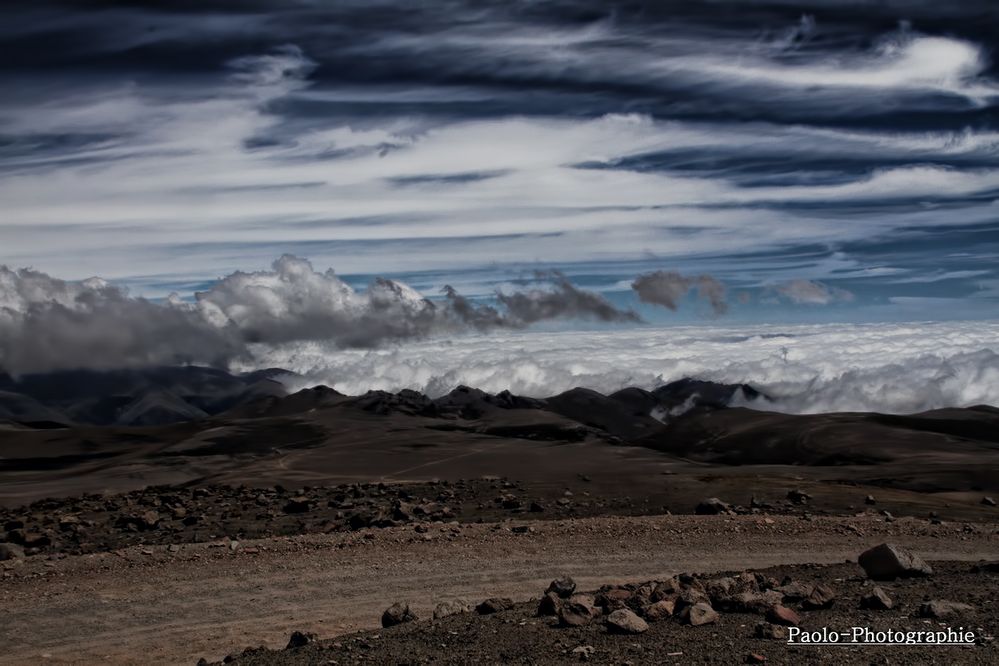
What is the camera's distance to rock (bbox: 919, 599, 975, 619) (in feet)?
42.2

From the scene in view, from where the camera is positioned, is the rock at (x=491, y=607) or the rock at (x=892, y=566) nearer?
the rock at (x=491, y=607)

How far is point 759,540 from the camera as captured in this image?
77.9ft

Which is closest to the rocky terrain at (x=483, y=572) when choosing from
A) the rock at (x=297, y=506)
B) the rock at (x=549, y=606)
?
the rock at (x=549, y=606)

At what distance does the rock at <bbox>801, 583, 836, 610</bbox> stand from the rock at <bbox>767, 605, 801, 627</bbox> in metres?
0.84

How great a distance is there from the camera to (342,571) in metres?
20.8

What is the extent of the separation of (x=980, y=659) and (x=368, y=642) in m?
8.78

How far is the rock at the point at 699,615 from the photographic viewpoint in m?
12.9

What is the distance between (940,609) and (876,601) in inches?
38.1

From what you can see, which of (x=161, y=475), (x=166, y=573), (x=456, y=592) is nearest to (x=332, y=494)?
(x=166, y=573)

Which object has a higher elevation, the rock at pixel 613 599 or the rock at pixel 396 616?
the rock at pixel 613 599

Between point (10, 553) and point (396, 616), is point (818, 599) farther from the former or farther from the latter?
point (10, 553)

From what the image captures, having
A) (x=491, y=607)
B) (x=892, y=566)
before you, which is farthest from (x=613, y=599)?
(x=892, y=566)

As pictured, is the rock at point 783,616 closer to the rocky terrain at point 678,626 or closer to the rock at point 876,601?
the rocky terrain at point 678,626

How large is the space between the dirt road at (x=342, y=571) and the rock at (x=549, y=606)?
3226 mm
